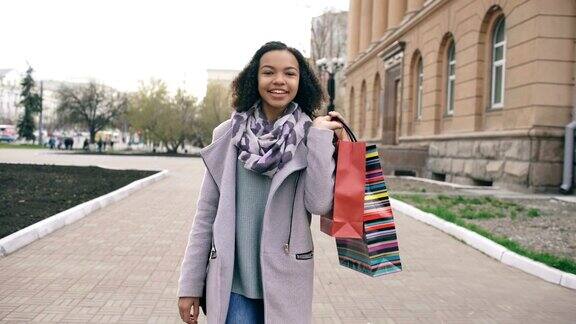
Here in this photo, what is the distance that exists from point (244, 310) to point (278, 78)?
99 cm

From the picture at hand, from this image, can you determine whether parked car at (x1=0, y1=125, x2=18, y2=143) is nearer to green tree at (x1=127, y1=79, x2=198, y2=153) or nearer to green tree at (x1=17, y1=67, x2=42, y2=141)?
green tree at (x1=17, y1=67, x2=42, y2=141)

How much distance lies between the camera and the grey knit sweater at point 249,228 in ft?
7.67

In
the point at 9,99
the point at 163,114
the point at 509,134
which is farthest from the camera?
the point at 9,99

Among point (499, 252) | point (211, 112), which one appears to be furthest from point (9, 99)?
point (499, 252)

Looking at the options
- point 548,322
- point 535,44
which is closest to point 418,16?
point 535,44

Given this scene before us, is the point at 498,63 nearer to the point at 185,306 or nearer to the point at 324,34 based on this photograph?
the point at 185,306

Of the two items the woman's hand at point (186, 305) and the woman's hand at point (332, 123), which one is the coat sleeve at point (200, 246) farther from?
the woman's hand at point (332, 123)

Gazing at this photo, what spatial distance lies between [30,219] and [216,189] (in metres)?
7.55

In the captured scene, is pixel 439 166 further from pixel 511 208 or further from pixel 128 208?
pixel 128 208

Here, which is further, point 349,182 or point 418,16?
point 418,16

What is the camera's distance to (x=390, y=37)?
92.6 feet

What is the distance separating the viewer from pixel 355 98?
3719cm

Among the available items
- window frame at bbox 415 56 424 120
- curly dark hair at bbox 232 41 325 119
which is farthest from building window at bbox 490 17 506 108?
curly dark hair at bbox 232 41 325 119

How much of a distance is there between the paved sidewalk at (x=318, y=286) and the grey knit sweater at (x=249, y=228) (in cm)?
259
